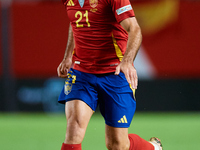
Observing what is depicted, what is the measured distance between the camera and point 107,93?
174 inches

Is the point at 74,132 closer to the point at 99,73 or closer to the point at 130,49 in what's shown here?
the point at 99,73

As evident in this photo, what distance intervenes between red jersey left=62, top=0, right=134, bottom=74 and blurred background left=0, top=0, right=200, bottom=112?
4977 mm

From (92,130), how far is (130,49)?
14.2ft

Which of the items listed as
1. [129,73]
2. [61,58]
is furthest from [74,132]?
[61,58]

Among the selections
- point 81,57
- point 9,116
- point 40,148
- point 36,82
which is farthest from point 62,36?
point 81,57

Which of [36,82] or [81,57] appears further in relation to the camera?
[36,82]

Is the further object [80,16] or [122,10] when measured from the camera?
[80,16]

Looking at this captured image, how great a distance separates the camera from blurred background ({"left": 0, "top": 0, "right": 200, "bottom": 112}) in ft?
31.1

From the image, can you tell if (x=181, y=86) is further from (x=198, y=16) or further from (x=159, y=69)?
(x=198, y=16)

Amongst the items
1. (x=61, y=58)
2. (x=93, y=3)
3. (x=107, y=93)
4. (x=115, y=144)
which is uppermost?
(x=93, y=3)

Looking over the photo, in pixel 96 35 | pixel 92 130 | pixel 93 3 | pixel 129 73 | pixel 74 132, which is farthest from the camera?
pixel 92 130

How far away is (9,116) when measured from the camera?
9.53m

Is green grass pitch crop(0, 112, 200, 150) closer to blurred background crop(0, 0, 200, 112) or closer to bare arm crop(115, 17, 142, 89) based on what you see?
blurred background crop(0, 0, 200, 112)

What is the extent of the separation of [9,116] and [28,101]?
44 cm
